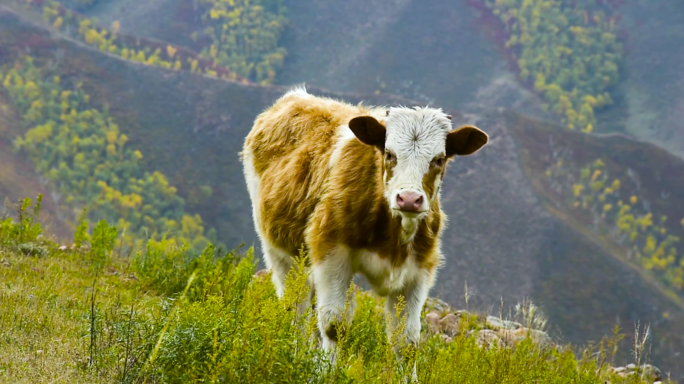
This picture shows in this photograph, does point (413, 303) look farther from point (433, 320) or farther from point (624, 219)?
point (624, 219)

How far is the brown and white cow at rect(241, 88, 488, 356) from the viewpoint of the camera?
481cm

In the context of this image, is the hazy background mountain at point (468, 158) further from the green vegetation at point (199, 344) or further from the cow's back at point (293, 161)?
the green vegetation at point (199, 344)

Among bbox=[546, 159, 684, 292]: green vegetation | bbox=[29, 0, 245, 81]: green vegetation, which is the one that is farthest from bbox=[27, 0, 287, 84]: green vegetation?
bbox=[546, 159, 684, 292]: green vegetation

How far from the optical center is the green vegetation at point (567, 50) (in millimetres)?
104312

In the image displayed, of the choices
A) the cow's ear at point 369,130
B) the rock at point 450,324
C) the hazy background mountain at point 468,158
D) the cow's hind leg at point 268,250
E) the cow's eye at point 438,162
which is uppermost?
→ the cow's ear at point 369,130

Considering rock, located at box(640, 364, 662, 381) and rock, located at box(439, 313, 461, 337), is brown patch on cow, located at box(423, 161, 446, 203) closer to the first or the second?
rock, located at box(439, 313, 461, 337)

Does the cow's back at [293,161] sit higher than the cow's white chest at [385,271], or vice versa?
the cow's back at [293,161]

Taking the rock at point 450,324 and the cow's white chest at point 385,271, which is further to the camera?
the rock at point 450,324

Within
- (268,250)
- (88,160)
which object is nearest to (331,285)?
(268,250)

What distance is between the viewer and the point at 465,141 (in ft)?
16.7

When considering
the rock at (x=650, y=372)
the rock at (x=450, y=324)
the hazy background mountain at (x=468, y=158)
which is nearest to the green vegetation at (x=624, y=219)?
the hazy background mountain at (x=468, y=158)

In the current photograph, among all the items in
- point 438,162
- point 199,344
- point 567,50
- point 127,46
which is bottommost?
point 567,50

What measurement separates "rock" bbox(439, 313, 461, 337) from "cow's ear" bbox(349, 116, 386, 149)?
11.3ft

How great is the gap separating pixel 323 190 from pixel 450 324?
137 inches
